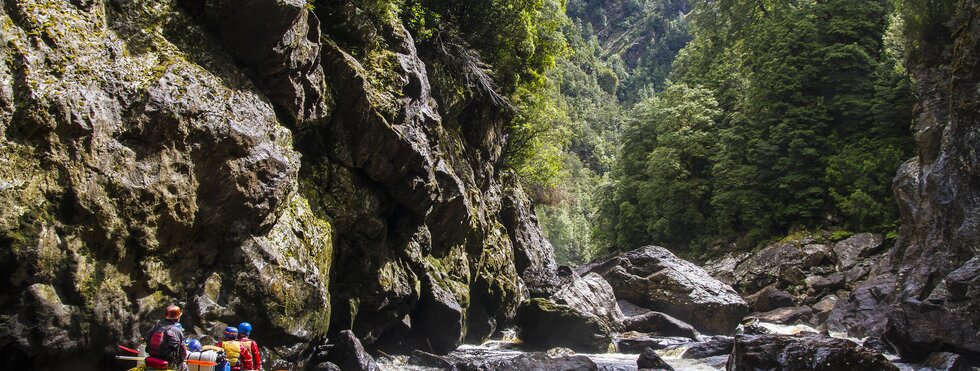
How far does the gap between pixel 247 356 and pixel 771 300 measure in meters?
25.2

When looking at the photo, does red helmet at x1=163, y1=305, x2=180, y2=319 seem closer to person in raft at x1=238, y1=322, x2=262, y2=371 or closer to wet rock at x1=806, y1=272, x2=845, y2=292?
person in raft at x1=238, y1=322, x2=262, y2=371

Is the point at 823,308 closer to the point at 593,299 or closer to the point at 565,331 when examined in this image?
the point at 593,299

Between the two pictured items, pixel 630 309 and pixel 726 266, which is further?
pixel 726 266

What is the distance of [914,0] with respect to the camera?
24391 mm

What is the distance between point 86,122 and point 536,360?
10457 mm

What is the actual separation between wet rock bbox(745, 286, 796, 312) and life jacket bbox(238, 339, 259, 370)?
25.0m

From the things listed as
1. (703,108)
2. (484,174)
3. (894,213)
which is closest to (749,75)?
(703,108)

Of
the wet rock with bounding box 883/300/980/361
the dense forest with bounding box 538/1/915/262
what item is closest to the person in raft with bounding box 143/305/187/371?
the wet rock with bounding box 883/300/980/361

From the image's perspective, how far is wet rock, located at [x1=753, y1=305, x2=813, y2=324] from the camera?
1022 inches

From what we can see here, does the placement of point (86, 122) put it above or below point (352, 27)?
below

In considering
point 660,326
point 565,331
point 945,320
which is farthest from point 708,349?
point 945,320

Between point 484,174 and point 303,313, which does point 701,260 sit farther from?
point 303,313

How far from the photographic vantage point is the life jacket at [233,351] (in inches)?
360

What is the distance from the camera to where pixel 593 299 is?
88.5 feet
